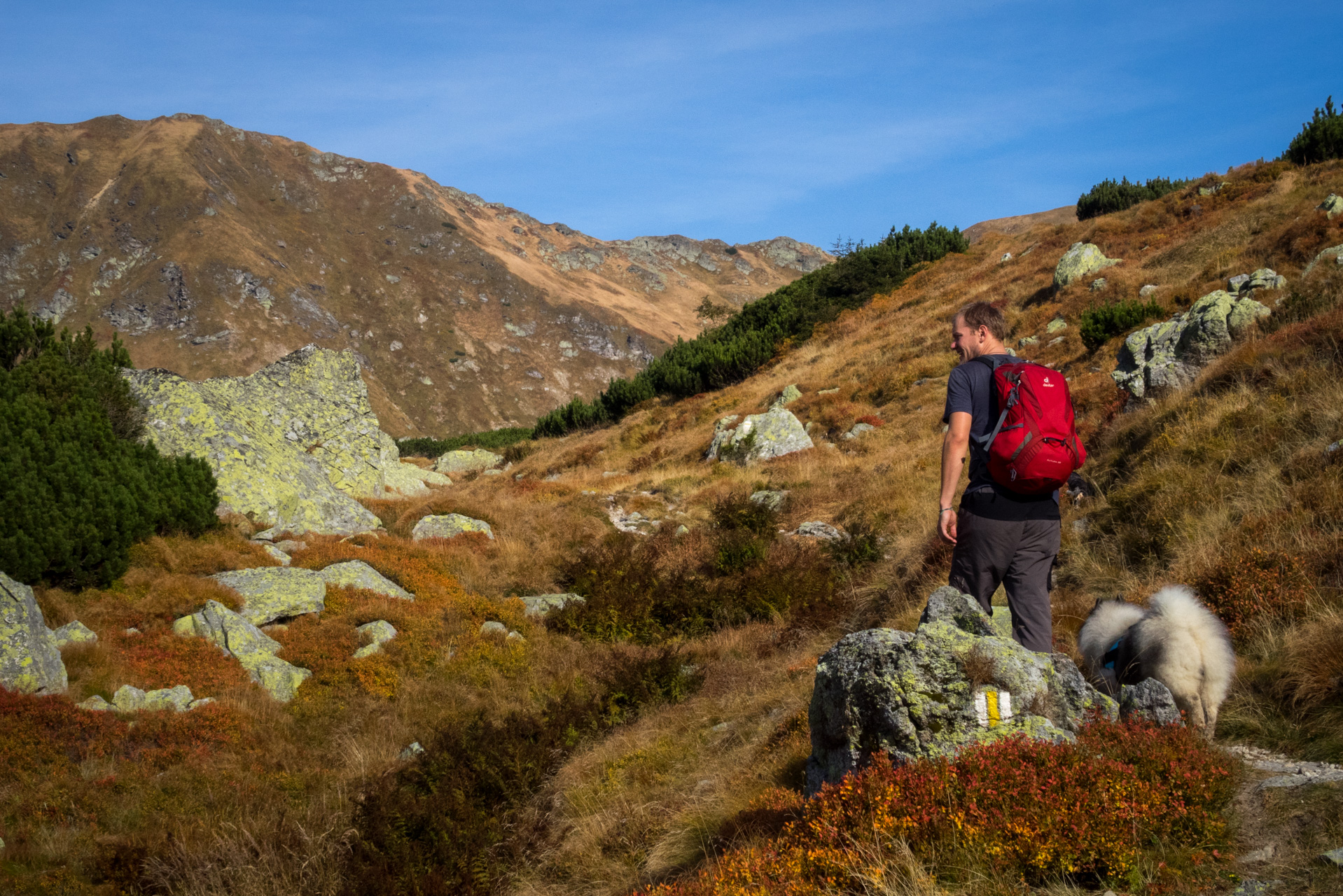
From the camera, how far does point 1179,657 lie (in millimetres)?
3709

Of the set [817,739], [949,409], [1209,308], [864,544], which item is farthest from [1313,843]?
[1209,308]

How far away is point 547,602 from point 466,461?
22.2m

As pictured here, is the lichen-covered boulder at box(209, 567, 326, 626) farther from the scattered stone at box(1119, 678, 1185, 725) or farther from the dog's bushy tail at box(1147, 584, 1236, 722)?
the dog's bushy tail at box(1147, 584, 1236, 722)

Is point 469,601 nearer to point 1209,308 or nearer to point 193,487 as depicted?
point 193,487

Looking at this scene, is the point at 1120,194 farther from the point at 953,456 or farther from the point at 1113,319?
the point at 953,456

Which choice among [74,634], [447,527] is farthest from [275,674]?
[447,527]

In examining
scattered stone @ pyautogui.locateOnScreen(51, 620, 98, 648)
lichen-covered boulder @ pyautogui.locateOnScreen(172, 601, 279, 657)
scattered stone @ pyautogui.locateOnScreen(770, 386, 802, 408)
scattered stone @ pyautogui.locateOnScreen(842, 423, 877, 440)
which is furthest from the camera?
scattered stone @ pyautogui.locateOnScreen(770, 386, 802, 408)

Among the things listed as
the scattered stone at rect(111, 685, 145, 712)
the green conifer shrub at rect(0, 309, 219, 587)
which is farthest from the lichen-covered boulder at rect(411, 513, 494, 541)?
the scattered stone at rect(111, 685, 145, 712)

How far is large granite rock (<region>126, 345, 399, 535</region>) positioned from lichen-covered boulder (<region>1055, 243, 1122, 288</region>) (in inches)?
801

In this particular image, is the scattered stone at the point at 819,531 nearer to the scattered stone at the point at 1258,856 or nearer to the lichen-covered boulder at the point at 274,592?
the lichen-covered boulder at the point at 274,592

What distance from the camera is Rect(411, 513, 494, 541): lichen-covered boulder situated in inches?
555

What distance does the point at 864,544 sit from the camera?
10.5 m

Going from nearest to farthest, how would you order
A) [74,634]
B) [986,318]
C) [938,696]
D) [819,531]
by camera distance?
1. [938,696]
2. [986,318]
3. [74,634]
4. [819,531]

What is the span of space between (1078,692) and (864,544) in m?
6.95
